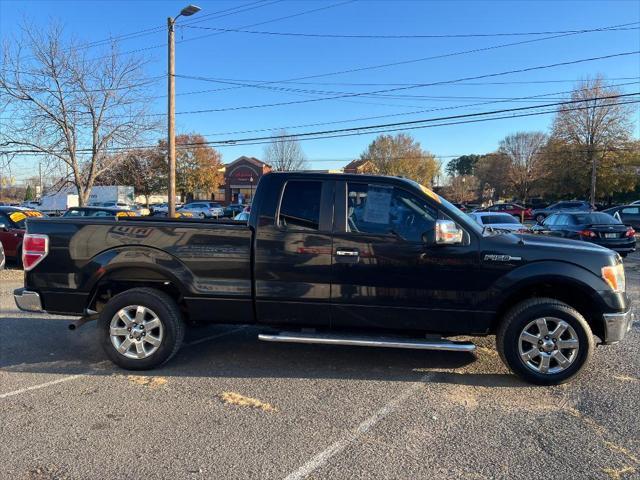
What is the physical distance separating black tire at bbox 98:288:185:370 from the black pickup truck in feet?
0.04

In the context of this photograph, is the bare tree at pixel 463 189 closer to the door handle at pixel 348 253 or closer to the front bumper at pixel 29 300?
the door handle at pixel 348 253

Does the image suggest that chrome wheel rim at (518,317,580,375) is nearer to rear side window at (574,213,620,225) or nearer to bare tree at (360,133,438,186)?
rear side window at (574,213,620,225)

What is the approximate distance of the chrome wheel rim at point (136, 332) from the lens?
4.67 meters

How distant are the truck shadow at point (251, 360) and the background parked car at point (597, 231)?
11078 millimetres

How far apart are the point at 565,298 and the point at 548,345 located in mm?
563

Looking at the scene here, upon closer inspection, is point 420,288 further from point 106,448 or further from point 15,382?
point 15,382

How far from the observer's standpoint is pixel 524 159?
66312mm

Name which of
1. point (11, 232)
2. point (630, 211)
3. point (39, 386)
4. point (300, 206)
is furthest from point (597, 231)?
point (11, 232)

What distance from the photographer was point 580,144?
51.1 m

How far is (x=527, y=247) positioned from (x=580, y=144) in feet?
179

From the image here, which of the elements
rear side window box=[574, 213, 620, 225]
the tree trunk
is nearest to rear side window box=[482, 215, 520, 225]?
rear side window box=[574, 213, 620, 225]

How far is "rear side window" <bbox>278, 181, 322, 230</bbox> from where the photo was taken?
4590 mm

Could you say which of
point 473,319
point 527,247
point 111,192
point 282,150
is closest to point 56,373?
point 473,319

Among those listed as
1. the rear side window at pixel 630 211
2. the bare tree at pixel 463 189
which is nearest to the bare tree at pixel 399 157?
the bare tree at pixel 463 189
